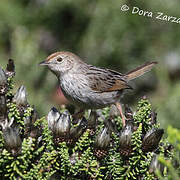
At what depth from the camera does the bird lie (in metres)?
4.18

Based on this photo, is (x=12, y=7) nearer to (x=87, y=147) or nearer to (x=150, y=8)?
(x=150, y=8)

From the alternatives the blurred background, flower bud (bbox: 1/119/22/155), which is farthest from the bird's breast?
the blurred background

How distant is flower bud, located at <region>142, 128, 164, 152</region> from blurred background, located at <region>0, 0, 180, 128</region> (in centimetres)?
422

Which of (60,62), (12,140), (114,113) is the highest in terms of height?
(60,62)

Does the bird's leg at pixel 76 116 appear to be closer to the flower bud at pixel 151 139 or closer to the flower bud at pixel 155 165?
the flower bud at pixel 151 139

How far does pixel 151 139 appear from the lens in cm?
281

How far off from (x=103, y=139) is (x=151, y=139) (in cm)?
30

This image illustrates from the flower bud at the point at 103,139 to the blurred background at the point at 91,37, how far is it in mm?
4251

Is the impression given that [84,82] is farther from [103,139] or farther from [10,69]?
[103,139]

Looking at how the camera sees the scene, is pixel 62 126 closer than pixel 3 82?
Yes

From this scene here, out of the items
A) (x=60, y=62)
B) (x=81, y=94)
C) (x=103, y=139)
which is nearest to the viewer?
(x=103, y=139)

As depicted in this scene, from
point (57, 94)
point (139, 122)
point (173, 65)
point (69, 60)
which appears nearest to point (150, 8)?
point (173, 65)

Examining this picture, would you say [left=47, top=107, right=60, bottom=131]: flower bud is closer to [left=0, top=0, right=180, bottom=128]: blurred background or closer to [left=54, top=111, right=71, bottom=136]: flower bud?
[left=54, top=111, right=71, bottom=136]: flower bud

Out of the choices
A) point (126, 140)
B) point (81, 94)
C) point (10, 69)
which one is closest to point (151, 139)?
point (126, 140)
